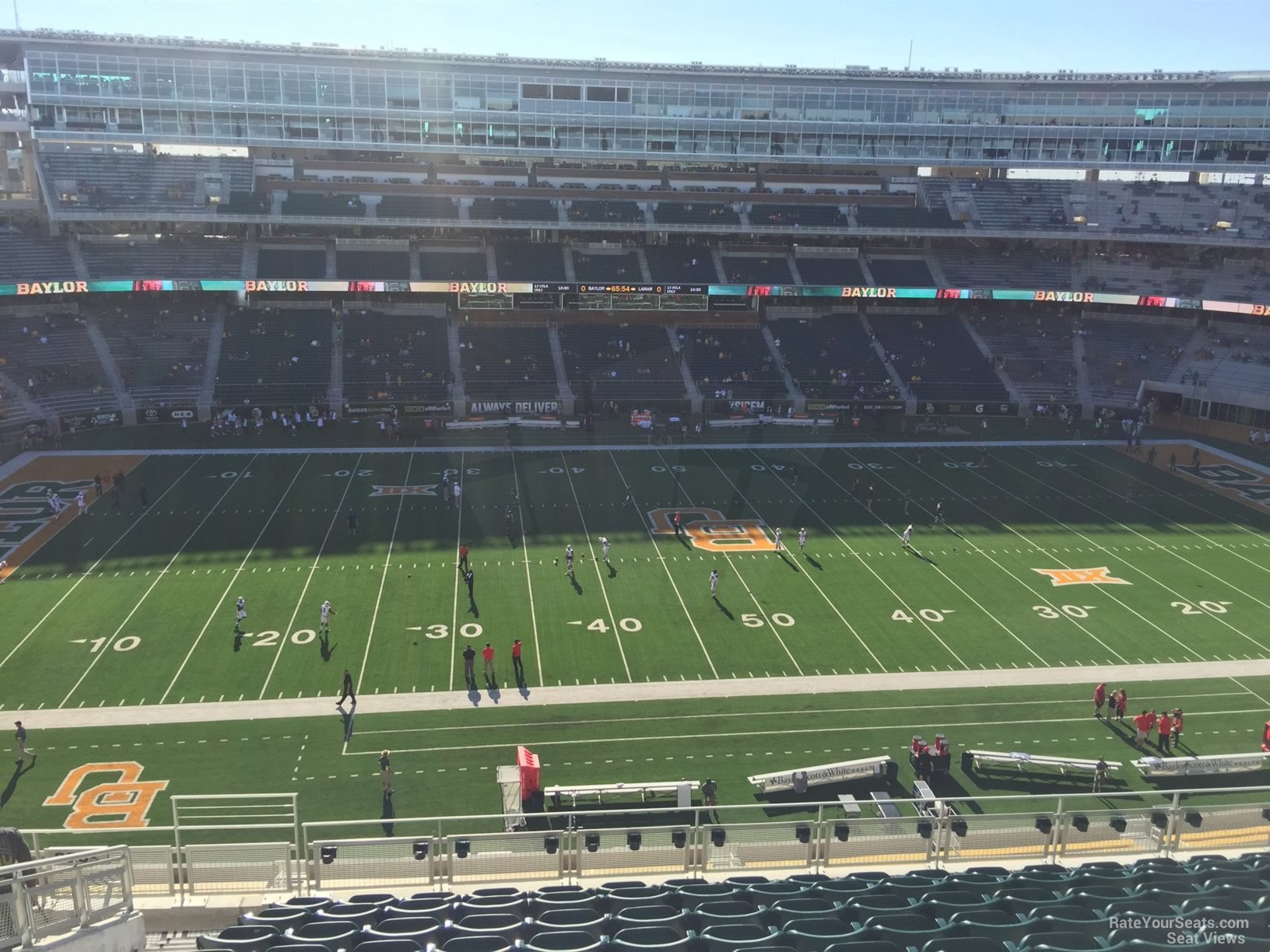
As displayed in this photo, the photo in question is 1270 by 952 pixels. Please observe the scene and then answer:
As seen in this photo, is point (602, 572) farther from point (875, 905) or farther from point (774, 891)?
point (875, 905)

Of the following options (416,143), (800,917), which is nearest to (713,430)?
(416,143)

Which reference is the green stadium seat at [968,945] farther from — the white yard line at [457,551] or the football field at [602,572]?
the white yard line at [457,551]

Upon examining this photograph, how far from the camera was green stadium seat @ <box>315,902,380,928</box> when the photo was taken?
348 inches

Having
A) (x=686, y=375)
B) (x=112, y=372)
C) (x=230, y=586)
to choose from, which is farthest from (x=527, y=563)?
(x=112, y=372)

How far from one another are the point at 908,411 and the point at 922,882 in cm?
4129

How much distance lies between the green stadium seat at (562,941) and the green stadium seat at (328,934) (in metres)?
0.34

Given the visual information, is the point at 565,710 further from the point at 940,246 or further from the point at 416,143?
the point at 940,246

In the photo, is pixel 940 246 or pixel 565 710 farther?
pixel 940 246

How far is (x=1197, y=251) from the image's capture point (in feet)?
185

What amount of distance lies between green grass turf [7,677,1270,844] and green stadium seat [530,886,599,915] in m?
6.41

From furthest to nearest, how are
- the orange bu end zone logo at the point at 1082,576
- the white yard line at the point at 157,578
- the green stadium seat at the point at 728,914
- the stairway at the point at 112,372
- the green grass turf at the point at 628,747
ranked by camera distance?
the stairway at the point at 112,372
the orange bu end zone logo at the point at 1082,576
the white yard line at the point at 157,578
the green grass turf at the point at 628,747
the green stadium seat at the point at 728,914

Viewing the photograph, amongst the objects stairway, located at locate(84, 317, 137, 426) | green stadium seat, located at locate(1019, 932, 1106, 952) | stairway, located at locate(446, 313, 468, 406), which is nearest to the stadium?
green stadium seat, located at locate(1019, 932, 1106, 952)

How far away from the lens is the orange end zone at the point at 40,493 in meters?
→ 29.0

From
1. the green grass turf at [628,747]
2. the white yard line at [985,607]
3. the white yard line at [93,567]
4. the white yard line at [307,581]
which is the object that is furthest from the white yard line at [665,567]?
the white yard line at [93,567]
